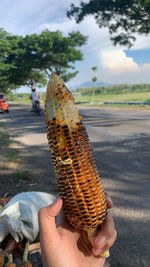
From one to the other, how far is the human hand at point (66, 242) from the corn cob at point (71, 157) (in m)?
0.09

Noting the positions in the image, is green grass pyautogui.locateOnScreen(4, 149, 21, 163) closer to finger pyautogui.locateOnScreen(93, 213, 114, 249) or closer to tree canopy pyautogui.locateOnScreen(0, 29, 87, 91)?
finger pyautogui.locateOnScreen(93, 213, 114, 249)

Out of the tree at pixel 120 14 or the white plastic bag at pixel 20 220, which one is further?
the tree at pixel 120 14

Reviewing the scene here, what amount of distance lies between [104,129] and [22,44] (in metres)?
26.8

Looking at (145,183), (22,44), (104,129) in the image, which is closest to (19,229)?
(145,183)

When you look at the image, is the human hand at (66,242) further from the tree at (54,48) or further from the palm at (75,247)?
the tree at (54,48)

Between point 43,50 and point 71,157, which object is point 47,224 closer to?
point 71,157

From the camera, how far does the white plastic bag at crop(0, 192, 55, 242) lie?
2.56 metres

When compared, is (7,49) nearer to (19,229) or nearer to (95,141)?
(95,141)

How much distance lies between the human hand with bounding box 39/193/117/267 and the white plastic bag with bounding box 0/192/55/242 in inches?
43.2

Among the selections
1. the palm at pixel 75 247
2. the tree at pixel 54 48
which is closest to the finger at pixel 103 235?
the palm at pixel 75 247

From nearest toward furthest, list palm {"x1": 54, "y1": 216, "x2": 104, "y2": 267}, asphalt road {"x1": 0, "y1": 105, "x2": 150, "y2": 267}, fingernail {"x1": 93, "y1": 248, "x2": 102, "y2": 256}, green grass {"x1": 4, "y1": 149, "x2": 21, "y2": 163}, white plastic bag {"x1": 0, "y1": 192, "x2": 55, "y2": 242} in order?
fingernail {"x1": 93, "y1": 248, "x2": 102, "y2": 256}
palm {"x1": 54, "y1": 216, "x2": 104, "y2": 267}
white plastic bag {"x1": 0, "y1": 192, "x2": 55, "y2": 242}
asphalt road {"x1": 0, "y1": 105, "x2": 150, "y2": 267}
green grass {"x1": 4, "y1": 149, "x2": 21, "y2": 163}

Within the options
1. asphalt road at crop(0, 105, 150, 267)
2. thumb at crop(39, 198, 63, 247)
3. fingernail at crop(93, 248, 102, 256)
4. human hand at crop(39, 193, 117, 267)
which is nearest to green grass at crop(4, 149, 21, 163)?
asphalt road at crop(0, 105, 150, 267)

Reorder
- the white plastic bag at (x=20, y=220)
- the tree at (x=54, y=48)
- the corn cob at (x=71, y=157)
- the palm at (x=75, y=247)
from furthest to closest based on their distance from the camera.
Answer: the tree at (x=54, y=48) < the white plastic bag at (x=20, y=220) < the palm at (x=75, y=247) < the corn cob at (x=71, y=157)

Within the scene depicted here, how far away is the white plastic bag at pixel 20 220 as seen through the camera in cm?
256
